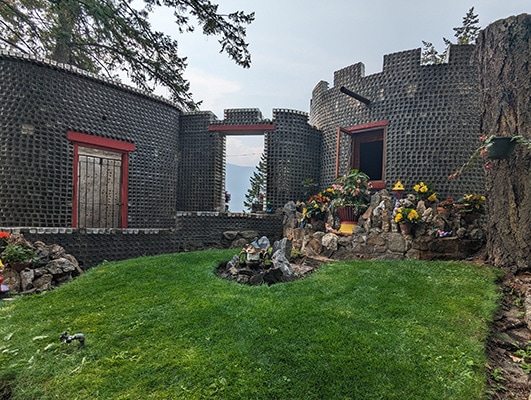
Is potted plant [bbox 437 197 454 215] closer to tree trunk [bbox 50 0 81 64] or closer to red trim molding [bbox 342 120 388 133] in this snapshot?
red trim molding [bbox 342 120 388 133]

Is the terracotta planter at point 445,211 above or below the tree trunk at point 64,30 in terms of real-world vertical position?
below

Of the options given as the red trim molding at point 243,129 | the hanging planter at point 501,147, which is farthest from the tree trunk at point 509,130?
the red trim molding at point 243,129

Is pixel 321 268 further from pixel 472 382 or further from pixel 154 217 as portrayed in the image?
pixel 154 217

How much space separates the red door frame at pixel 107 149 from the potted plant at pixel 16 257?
1.94m

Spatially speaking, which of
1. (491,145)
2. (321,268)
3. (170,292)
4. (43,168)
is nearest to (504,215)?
(491,145)

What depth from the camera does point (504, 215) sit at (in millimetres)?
3508

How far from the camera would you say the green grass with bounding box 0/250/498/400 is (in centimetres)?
178

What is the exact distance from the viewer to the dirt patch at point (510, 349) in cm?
177

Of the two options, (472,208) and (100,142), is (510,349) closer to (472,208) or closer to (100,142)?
(472,208)

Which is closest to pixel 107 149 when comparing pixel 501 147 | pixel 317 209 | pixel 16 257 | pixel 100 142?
pixel 100 142

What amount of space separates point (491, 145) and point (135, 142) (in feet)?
21.8

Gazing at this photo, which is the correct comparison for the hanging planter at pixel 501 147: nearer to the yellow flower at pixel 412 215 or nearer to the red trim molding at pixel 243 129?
the yellow flower at pixel 412 215

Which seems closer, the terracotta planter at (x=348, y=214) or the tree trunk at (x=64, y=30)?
the terracotta planter at (x=348, y=214)

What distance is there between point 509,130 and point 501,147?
489 mm
